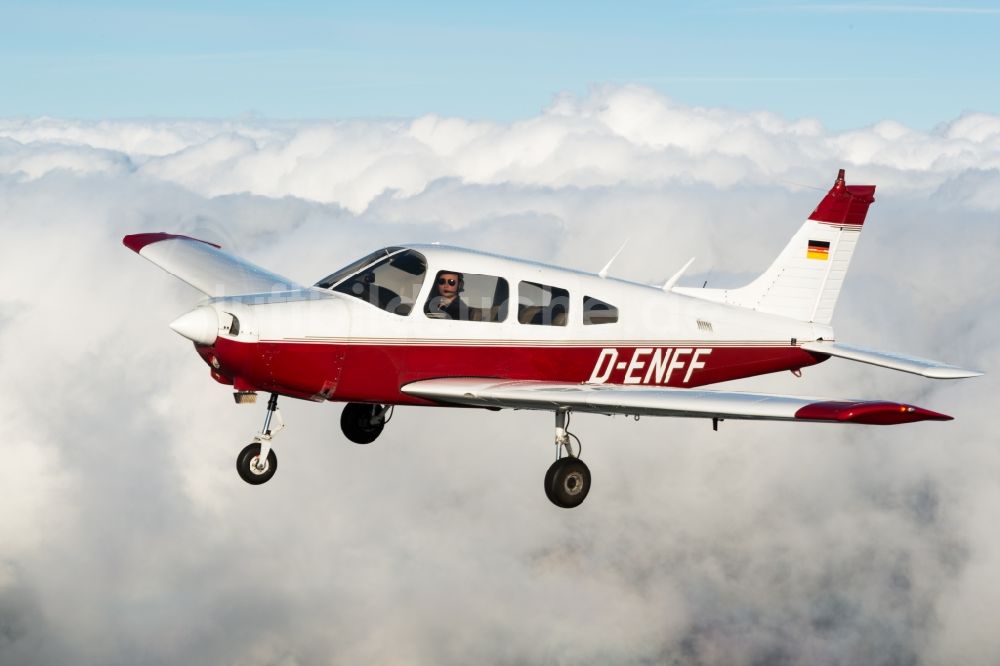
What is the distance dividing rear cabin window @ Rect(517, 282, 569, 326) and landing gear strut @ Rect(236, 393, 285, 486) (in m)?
3.92

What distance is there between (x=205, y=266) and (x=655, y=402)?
10133mm

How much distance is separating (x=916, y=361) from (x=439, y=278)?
7.95 meters

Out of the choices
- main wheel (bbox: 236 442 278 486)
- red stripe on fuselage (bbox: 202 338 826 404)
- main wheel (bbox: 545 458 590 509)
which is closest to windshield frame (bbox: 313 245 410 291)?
red stripe on fuselage (bbox: 202 338 826 404)

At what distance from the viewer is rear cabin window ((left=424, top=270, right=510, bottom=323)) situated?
15930 mm

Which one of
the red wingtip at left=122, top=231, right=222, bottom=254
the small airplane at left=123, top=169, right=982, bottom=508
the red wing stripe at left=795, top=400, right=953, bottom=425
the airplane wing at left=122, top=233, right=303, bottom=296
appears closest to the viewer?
the red wing stripe at left=795, top=400, right=953, bottom=425

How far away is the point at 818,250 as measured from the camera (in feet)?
66.8

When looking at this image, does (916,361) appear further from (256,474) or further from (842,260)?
(256,474)

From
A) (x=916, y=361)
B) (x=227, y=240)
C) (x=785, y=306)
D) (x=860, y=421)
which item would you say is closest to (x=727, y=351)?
Result: (x=785, y=306)

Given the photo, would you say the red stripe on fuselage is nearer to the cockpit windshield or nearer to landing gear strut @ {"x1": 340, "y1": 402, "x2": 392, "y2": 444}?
the cockpit windshield

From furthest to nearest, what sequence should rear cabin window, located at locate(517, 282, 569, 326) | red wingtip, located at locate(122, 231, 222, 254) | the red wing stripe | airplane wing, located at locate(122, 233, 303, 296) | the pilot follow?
red wingtip, located at locate(122, 231, 222, 254) < airplane wing, located at locate(122, 233, 303, 296) < rear cabin window, located at locate(517, 282, 569, 326) < the pilot < the red wing stripe

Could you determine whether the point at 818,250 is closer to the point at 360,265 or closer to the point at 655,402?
the point at 655,402

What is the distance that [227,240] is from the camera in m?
22.4

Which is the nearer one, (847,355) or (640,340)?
(640,340)

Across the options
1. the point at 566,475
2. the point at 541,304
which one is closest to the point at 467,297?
the point at 541,304
